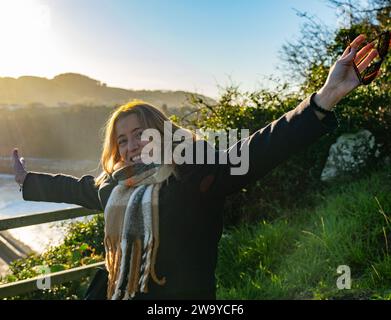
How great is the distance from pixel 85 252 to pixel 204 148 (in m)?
4.96

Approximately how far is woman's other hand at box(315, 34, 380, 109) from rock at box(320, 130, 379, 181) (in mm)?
4454

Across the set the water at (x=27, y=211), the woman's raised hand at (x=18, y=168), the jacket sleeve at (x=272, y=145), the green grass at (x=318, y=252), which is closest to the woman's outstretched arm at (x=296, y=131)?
the jacket sleeve at (x=272, y=145)

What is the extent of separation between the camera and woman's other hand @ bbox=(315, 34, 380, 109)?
1536 mm

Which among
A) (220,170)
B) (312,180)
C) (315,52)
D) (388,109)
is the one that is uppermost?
(315,52)

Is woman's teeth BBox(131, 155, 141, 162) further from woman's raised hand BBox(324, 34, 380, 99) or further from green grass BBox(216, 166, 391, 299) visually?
green grass BBox(216, 166, 391, 299)

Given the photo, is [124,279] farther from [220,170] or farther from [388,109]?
[388,109]

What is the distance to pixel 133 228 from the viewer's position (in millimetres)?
1926

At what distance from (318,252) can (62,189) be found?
250cm

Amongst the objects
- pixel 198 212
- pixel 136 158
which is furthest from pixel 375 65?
pixel 136 158

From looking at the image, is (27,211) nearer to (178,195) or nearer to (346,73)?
(178,195)

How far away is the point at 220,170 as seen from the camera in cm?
174

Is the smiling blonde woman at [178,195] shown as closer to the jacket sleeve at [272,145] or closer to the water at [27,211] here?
the jacket sleeve at [272,145]

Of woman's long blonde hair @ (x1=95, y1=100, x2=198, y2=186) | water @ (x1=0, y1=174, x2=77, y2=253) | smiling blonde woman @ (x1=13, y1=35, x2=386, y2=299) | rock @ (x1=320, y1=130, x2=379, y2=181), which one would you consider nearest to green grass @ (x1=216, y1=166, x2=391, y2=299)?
rock @ (x1=320, y1=130, x2=379, y2=181)
